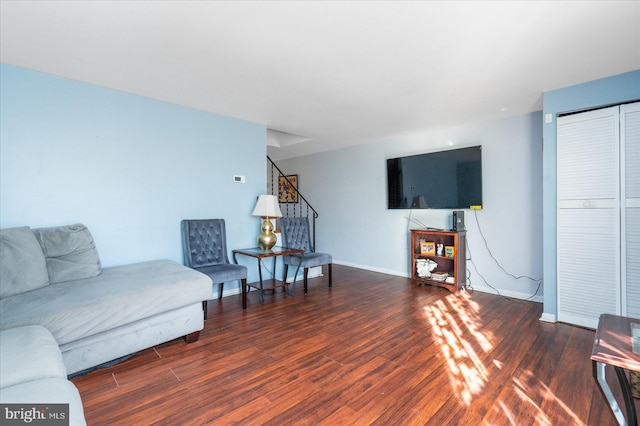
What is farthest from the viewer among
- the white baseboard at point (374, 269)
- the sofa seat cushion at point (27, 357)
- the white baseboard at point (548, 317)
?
the white baseboard at point (374, 269)

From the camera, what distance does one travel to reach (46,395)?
106cm

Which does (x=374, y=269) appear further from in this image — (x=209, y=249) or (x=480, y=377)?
(x=480, y=377)

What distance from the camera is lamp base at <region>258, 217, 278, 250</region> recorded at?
3818mm

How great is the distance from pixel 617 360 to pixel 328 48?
243 centimetres

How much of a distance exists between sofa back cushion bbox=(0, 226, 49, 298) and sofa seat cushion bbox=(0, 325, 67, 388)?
68 cm

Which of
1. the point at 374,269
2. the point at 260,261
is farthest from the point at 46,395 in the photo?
the point at 374,269

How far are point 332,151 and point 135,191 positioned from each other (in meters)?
3.75

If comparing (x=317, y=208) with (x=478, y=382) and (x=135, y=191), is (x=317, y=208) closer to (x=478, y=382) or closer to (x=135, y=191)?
(x=135, y=191)

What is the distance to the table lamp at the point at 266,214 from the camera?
3827 millimetres

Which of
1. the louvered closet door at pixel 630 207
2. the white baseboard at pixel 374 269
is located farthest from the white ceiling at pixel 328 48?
the white baseboard at pixel 374 269

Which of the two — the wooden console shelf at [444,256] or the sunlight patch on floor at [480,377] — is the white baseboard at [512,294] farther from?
the sunlight patch on floor at [480,377]

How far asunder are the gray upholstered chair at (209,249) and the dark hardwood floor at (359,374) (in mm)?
466

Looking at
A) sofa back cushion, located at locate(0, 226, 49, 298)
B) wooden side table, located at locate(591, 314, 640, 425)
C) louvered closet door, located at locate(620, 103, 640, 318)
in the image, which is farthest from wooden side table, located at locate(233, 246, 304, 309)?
louvered closet door, located at locate(620, 103, 640, 318)

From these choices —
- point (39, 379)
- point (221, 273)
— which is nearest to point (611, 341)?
point (39, 379)
